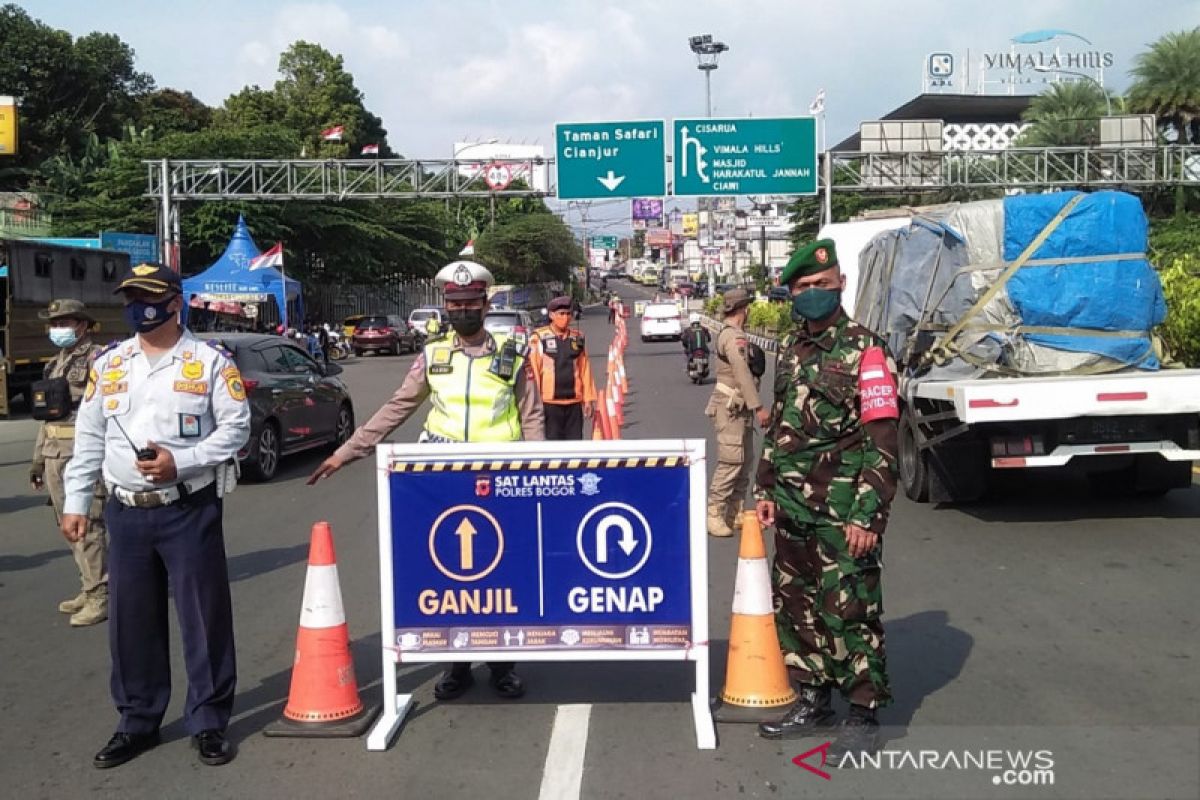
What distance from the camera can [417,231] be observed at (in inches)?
2085

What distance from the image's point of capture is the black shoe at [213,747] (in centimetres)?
470

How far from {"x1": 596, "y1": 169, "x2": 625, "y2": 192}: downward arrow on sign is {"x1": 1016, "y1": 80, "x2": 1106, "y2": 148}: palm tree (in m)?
21.3

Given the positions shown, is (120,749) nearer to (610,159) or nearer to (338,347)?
(610,159)

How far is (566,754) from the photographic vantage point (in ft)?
15.6

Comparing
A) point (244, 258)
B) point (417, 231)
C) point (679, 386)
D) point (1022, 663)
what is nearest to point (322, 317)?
point (417, 231)

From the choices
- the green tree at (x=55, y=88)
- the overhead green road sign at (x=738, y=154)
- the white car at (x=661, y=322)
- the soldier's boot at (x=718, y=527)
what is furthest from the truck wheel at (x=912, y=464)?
the green tree at (x=55, y=88)

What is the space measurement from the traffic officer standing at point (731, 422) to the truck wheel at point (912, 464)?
165cm

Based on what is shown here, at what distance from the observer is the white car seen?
43969mm

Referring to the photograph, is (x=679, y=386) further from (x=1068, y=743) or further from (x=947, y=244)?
(x=1068, y=743)

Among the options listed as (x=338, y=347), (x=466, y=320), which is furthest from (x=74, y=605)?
(x=338, y=347)

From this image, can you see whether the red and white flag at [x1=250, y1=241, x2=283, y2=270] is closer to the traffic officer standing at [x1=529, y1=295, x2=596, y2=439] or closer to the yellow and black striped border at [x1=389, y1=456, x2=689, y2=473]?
the traffic officer standing at [x1=529, y1=295, x2=596, y2=439]

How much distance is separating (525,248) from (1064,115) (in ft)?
117

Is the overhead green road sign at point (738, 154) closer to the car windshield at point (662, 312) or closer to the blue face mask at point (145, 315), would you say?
the car windshield at point (662, 312)

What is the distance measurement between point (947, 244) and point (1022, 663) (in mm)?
5282
